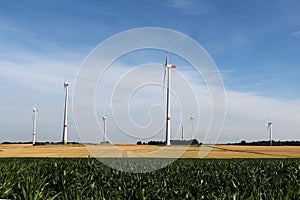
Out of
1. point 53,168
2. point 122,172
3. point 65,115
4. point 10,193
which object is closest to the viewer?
point 10,193

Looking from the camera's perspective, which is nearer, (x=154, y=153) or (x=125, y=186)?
(x=125, y=186)

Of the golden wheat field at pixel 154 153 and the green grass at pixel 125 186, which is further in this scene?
the golden wheat field at pixel 154 153

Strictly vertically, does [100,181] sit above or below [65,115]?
below

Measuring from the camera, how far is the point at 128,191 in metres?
10.2

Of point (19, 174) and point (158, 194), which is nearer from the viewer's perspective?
point (158, 194)

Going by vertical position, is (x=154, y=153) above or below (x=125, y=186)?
below

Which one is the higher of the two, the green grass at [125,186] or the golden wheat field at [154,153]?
the green grass at [125,186]

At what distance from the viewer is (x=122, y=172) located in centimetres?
1484

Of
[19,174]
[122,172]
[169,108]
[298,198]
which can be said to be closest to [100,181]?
[122,172]

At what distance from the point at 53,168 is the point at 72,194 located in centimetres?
638

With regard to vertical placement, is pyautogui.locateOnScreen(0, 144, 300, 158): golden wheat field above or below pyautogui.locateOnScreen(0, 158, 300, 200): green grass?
below

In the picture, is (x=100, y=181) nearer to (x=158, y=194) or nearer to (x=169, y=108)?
(x=158, y=194)

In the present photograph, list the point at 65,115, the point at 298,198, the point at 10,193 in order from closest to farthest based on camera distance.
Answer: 1. the point at 298,198
2. the point at 10,193
3. the point at 65,115

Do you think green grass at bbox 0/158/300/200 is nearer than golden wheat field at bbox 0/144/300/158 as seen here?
Yes
